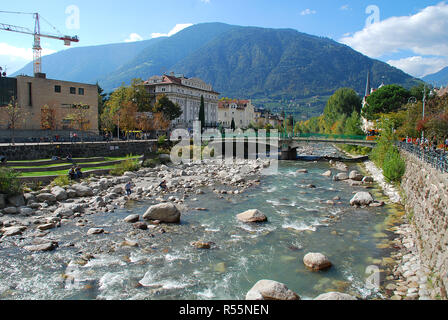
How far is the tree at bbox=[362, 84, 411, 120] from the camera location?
76.2 metres

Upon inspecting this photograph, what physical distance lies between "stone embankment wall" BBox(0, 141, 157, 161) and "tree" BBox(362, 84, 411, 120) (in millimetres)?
59104

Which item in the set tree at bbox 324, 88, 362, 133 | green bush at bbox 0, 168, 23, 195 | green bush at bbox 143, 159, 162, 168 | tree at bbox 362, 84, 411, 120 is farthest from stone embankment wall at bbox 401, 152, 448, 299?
tree at bbox 324, 88, 362, 133

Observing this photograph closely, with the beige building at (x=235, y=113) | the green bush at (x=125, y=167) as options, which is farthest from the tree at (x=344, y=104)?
the green bush at (x=125, y=167)

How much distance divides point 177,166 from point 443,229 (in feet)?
132

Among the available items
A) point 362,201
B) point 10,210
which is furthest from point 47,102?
point 362,201

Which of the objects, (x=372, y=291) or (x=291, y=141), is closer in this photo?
(x=372, y=291)

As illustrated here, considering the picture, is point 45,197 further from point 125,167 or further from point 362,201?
point 362,201

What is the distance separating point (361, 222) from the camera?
19578 mm

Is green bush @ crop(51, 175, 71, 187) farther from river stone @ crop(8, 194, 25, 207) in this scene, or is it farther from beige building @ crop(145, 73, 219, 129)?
beige building @ crop(145, 73, 219, 129)

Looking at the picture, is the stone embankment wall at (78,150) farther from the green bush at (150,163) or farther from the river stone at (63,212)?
the river stone at (63,212)

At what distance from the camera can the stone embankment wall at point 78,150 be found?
111 feet
